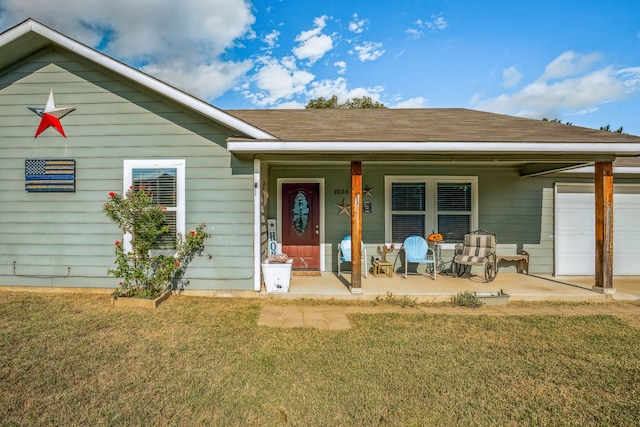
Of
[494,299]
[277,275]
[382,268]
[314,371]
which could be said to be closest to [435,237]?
[382,268]

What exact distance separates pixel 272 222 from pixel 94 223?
3.13 m

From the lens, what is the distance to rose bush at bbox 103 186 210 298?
4773mm

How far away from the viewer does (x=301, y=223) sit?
22.7 ft

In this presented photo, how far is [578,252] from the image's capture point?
270 inches

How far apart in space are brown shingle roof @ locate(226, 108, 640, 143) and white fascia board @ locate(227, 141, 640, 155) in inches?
3.0

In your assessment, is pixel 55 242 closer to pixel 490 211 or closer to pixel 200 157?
pixel 200 157

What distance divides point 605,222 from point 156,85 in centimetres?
746

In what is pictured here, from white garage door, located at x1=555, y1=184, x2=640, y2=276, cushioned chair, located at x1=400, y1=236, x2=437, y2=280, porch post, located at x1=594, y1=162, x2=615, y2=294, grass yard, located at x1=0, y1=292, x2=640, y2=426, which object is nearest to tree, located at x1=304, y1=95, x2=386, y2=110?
white garage door, located at x1=555, y1=184, x2=640, y2=276

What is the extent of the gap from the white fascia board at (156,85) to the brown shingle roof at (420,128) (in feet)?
1.77

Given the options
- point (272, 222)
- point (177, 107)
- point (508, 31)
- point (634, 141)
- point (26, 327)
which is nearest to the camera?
point (26, 327)

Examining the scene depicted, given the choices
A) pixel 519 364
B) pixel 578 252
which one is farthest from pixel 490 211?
pixel 519 364

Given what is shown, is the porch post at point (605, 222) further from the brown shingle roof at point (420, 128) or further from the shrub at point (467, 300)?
the shrub at point (467, 300)

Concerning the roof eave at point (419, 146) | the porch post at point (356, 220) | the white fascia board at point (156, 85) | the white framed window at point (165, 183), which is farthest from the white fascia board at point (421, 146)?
the white framed window at point (165, 183)

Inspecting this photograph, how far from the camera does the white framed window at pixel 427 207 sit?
6840mm
